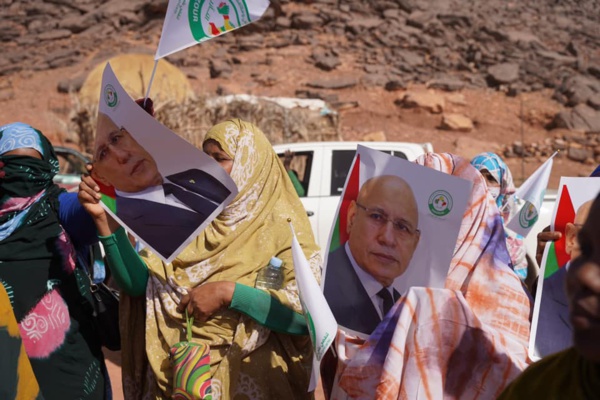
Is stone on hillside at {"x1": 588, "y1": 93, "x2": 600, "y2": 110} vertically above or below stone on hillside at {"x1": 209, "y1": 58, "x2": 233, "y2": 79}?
below

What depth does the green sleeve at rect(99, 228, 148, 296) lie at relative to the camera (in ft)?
8.72

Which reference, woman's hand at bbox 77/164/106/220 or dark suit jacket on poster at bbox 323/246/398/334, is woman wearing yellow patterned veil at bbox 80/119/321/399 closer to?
woman's hand at bbox 77/164/106/220

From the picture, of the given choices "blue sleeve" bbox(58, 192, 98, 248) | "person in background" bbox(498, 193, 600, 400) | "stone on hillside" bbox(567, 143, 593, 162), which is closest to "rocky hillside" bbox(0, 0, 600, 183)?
"stone on hillside" bbox(567, 143, 593, 162)

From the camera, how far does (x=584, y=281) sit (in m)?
1.31

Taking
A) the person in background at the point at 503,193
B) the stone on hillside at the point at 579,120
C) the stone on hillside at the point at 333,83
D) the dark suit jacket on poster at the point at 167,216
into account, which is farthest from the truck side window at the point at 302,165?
the stone on hillside at the point at 333,83

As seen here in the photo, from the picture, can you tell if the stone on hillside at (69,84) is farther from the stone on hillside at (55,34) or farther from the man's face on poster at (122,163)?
the man's face on poster at (122,163)

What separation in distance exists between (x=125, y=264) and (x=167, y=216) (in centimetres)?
26

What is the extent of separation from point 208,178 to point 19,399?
35.2 inches

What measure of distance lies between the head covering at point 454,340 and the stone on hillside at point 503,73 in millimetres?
23891

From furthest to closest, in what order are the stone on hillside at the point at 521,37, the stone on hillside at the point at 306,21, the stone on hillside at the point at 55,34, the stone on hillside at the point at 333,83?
the stone on hillside at the point at 55,34 → the stone on hillside at the point at 306,21 → the stone on hillside at the point at 521,37 → the stone on hillside at the point at 333,83

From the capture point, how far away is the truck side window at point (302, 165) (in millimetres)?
7639

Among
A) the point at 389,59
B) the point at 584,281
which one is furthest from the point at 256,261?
the point at 389,59

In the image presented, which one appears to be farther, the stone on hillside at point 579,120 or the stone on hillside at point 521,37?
the stone on hillside at point 521,37

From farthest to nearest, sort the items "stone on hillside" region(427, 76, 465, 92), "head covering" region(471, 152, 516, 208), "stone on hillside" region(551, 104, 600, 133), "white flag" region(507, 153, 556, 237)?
"stone on hillside" region(427, 76, 465, 92) < "stone on hillside" region(551, 104, 600, 133) < "head covering" region(471, 152, 516, 208) < "white flag" region(507, 153, 556, 237)
